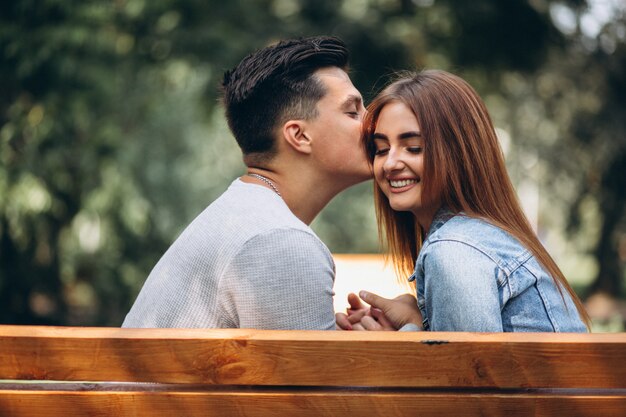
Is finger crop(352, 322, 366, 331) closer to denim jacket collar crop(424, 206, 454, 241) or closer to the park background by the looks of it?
denim jacket collar crop(424, 206, 454, 241)

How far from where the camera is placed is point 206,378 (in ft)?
5.47

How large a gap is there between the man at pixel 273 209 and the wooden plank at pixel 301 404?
21.2 inches

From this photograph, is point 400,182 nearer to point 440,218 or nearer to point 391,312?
point 440,218

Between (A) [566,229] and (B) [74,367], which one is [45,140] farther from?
(A) [566,229]

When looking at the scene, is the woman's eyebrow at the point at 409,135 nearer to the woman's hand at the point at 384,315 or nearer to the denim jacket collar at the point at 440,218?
the denim jacket collar at the point at 440,218

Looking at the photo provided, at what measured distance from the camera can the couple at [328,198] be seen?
86.5 inches

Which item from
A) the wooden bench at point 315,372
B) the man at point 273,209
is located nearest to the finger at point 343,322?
the man at point 273,209

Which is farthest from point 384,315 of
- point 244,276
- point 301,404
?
point 301,404

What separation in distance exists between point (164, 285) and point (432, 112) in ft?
3.47

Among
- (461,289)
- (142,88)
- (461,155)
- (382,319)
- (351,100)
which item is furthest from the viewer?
(142,88)

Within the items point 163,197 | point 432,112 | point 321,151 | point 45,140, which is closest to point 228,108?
point 321,151

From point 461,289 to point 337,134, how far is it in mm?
1026

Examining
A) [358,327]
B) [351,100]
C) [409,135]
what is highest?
[351,100]

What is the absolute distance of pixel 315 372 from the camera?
164 centimetres
